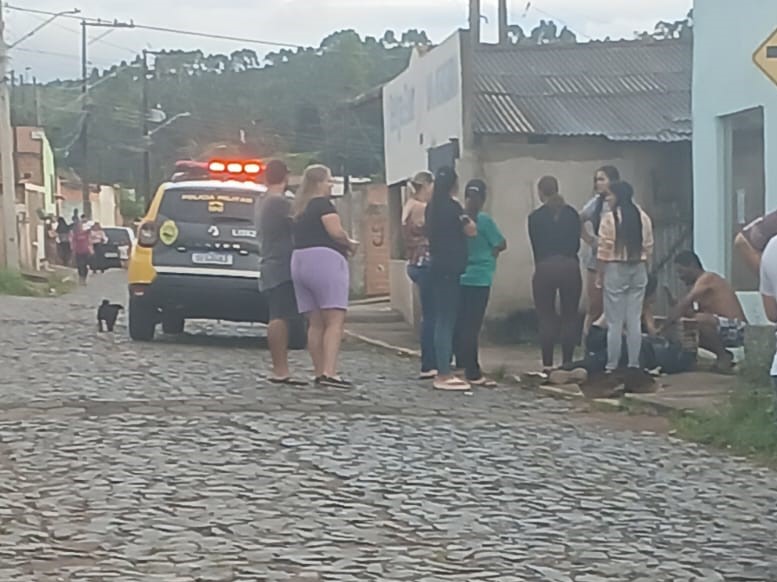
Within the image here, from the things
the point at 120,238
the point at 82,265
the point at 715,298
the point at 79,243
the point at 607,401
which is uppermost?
the point at 120,238

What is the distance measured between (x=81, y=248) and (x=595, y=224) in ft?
77.6

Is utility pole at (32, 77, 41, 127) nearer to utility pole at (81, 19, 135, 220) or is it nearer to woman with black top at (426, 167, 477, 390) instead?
utility pole at (81, 19, 135, 220)

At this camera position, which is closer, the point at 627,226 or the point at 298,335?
the point at 627,226

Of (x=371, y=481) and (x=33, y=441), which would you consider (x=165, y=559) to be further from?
(x=33, y=441)

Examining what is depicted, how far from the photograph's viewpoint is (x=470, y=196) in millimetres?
12461

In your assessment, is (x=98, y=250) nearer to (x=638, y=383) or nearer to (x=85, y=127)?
(x=85, y=127)

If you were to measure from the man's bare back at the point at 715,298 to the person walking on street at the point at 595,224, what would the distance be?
2.77 feet

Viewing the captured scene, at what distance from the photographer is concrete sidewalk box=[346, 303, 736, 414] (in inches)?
442

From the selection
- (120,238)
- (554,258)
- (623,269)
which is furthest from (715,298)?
(120,238)

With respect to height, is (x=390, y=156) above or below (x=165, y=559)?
above

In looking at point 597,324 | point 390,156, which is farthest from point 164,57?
point 597,324

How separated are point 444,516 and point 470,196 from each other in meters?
5.85

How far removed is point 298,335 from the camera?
15.3 m

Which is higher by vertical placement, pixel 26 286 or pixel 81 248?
pixel 81 248
